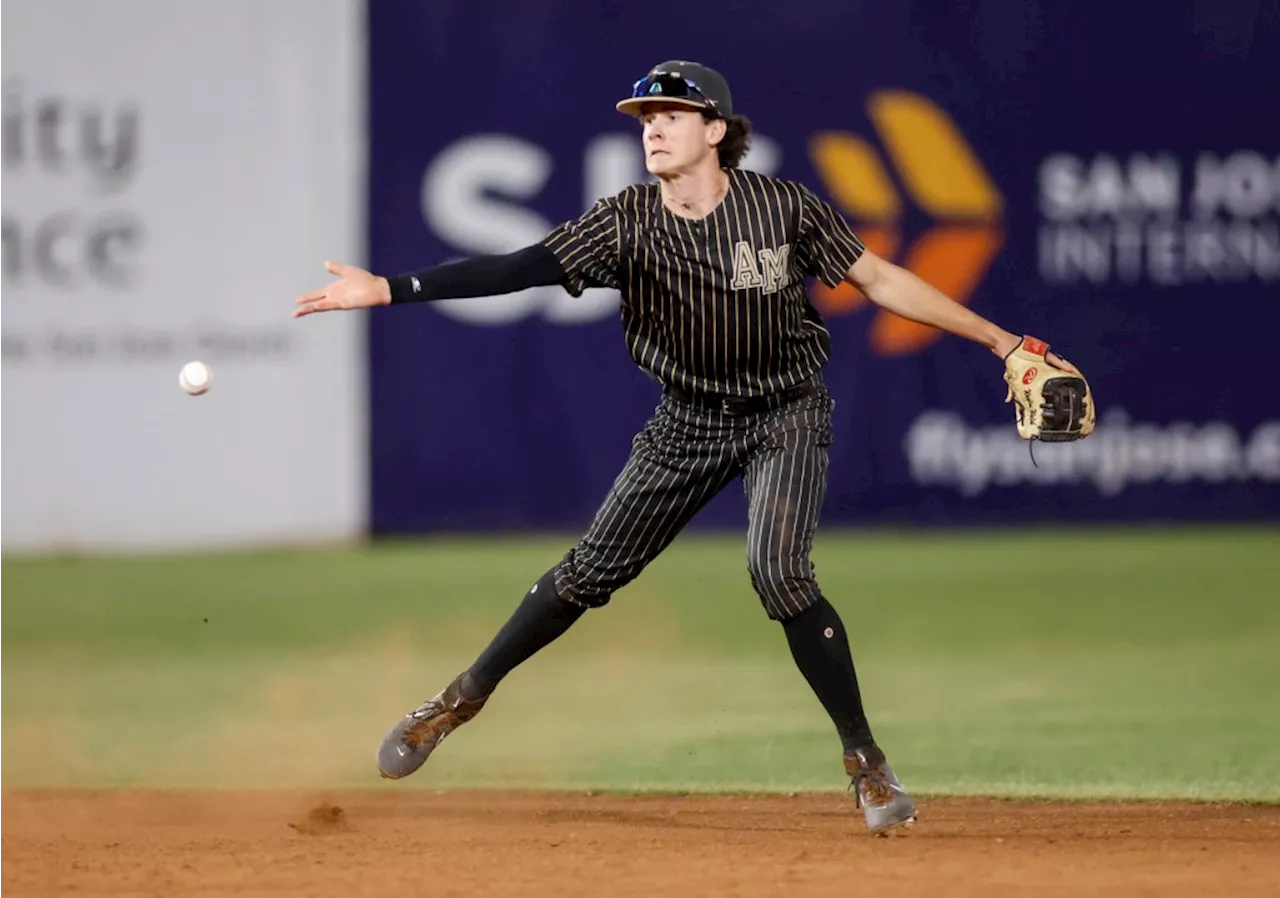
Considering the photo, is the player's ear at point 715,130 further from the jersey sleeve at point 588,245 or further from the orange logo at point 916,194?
the orange logo at point 916,194

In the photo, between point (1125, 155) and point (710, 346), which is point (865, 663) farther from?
point (1125, 155)

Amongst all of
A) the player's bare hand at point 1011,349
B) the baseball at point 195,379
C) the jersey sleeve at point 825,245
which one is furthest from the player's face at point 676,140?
the baseball at point 195,379

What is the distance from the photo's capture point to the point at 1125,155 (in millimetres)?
13148

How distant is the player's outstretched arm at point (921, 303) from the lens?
6.18m

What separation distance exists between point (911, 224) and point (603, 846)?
7.89 meters

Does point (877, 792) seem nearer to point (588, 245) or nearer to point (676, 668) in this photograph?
point (588, 245)

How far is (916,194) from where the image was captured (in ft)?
43.3

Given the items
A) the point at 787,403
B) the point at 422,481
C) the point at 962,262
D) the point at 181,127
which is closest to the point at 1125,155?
the point at 962,262

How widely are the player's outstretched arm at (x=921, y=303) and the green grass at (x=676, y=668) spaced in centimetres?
149

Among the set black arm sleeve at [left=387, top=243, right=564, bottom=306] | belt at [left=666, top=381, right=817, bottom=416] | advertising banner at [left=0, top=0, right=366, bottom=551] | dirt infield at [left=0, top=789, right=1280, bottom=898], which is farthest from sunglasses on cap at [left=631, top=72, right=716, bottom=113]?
advertising banner at [left=0, top=0, right=366, bottom=551]

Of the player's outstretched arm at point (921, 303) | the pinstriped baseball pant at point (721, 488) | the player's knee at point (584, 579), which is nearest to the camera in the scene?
the pinstriped baseball pant at point (721, 488)

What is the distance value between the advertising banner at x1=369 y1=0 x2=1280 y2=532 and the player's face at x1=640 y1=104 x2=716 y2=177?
6959 mm

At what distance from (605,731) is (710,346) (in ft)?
7.81

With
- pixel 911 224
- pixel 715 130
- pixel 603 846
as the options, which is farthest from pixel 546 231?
pixel 603 846
